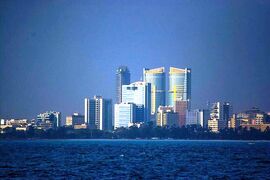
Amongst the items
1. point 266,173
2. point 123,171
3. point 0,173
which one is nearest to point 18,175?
point 0,173

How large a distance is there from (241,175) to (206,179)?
510 cm

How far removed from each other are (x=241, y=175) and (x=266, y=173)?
11.0 ft

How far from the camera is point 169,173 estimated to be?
5781cm

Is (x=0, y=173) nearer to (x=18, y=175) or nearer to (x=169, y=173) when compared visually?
(x=18, y=175)

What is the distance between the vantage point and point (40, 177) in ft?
171

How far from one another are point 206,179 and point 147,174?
21.5ft

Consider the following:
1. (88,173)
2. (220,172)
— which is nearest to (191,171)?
(220,172)

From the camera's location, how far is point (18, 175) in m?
53.8

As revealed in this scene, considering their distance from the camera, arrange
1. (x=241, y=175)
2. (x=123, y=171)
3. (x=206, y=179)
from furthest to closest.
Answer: (x=123, y=171)
(x=241, y=175)
(x=206, y=179)

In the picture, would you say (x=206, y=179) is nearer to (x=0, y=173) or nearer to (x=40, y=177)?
(x=40, y=177)

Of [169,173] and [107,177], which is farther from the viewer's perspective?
[169,173]

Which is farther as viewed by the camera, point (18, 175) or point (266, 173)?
point (266, 173)

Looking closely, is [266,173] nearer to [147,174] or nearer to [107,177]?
[147,174]

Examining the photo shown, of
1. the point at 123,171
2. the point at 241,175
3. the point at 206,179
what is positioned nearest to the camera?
the point at 206,179
